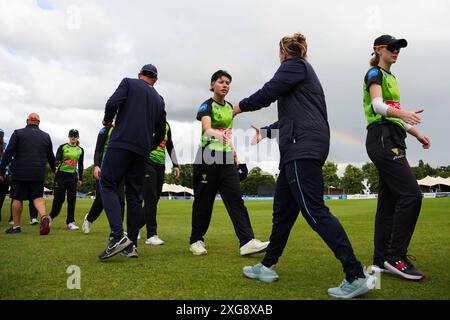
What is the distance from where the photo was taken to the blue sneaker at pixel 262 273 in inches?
157

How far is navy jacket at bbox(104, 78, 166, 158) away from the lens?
5332 millimetres

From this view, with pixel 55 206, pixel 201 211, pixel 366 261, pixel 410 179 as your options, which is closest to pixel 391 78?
pixel 410 179

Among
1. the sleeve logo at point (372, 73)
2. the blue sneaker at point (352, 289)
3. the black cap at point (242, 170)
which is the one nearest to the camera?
the blue sneaker at point (352, 289)

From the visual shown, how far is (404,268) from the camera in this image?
13.5 ft

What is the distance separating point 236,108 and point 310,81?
76cm

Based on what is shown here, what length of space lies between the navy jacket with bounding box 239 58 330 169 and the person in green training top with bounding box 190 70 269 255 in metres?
1.81

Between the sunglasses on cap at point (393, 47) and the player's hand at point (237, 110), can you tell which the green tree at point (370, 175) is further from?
the player's hand at point (237, 110)

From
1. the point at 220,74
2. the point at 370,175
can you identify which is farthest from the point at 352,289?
the point at 370,175

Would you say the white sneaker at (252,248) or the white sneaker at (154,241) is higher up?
the white sneaker at (252,248)

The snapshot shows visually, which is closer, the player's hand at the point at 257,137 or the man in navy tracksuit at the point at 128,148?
the player's hand at the point at 257,137

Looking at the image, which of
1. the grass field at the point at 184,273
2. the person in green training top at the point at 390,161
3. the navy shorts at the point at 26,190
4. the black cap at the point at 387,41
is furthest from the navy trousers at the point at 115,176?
the navy shorts at the point at 26,190

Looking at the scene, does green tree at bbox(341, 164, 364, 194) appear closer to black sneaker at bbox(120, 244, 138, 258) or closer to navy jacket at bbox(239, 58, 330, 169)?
black sneaker at bbox(120, 244, 138, 258)

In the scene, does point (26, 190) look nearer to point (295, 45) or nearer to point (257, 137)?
point (257, 137)
